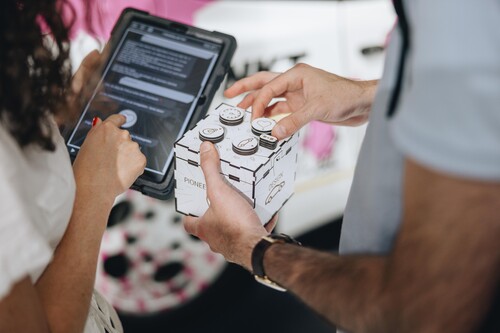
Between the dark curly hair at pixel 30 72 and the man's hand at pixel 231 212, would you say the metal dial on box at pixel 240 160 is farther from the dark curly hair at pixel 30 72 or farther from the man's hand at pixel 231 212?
the dark curly hair at pixel 30 72

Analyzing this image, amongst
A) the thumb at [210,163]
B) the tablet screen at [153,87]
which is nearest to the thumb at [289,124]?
the thumb at [210,163]

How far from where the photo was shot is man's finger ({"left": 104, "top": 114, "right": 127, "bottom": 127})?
147 centimetres

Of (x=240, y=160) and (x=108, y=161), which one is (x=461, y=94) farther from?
(x=108, y=161)

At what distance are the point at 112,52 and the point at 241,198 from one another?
56cm

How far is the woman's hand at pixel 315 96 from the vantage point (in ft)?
5.15

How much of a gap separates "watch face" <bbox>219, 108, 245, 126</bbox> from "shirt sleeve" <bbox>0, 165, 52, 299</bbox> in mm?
570

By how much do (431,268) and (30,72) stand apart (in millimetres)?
707

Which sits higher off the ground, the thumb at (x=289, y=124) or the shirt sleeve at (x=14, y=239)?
the thumb at (x=289, y=124)

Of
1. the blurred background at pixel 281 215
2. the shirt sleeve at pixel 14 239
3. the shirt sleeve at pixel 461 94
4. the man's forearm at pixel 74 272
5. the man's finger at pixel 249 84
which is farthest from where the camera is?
the blurred background at pixel 281 215

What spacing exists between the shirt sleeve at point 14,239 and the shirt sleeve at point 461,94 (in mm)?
585

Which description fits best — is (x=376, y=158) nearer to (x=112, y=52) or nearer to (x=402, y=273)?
(x=402, y=273)

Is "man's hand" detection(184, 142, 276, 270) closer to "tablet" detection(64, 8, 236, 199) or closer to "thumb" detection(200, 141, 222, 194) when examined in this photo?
"thumb" detection(200, 141, 222, 194)

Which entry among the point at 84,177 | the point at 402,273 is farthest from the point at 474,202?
the point at 84,177

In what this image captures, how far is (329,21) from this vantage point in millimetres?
2549
